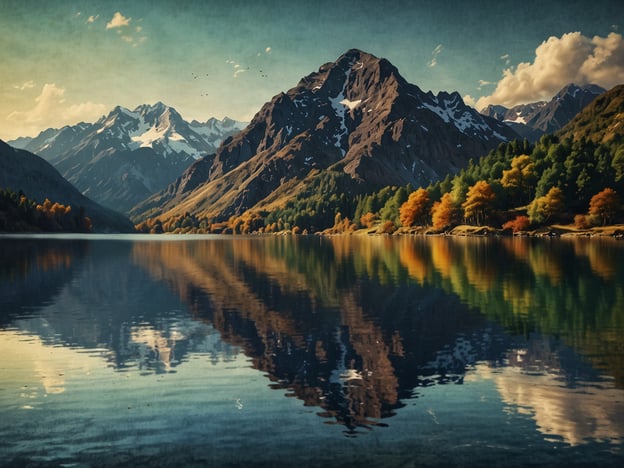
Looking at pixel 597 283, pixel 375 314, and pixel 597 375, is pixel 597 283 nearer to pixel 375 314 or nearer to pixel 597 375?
pixel 375 314

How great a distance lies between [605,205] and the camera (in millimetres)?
166500

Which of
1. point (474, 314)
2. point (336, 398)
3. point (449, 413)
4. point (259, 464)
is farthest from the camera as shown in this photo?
point (474, 314)

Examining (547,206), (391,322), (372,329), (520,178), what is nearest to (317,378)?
(372,329)

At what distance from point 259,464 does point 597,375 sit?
54.0ft

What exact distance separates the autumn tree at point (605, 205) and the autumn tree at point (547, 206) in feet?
31.1

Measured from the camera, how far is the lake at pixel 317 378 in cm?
Answer: 1673

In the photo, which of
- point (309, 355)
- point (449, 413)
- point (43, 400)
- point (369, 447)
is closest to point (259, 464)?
point (369, 447)

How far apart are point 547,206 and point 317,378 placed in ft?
555

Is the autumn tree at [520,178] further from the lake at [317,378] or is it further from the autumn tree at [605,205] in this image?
the lake at [317,378]

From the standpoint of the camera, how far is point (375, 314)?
133ft

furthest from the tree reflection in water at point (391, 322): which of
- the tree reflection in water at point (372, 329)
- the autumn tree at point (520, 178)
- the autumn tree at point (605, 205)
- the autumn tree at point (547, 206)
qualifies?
the autumn tree at point (520, 178)

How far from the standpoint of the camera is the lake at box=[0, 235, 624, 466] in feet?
54.9

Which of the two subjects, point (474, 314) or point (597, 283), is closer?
point (474, 314)

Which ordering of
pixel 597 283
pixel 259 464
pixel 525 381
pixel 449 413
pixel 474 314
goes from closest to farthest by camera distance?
pixel 259 464, pixel 449 413, pixel 525 381, pixel 474 314, pixel 597 283
